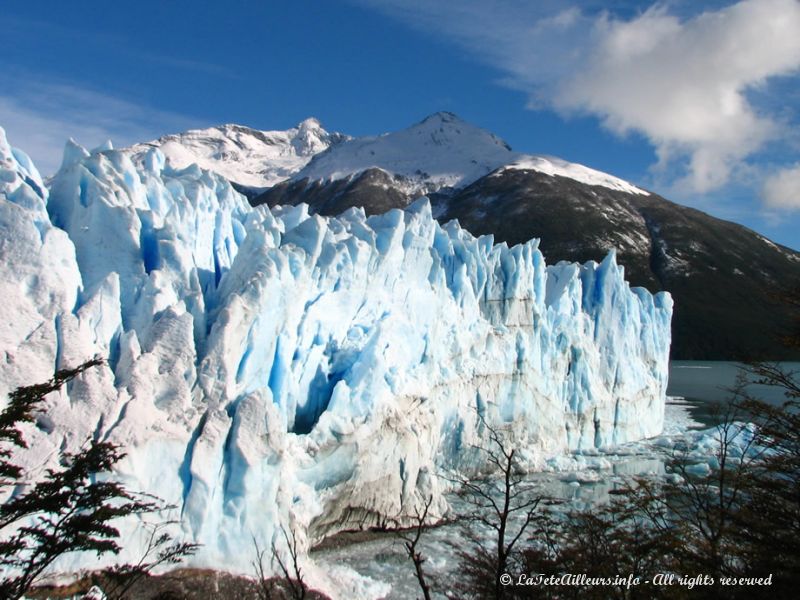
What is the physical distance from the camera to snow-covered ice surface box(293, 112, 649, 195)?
416 feet

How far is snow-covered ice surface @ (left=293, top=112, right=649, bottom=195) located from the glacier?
107044 mm

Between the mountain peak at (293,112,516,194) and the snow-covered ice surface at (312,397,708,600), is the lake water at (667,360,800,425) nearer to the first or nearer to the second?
the snow-covered ice surface at (312,397,708,600)

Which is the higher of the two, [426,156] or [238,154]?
[238,154]

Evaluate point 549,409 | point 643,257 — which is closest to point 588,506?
point 549,409

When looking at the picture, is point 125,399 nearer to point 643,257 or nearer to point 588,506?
point 588,506

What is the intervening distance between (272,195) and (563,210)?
65.8 metres

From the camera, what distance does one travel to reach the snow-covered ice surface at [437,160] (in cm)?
12669

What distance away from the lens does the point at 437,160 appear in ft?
466

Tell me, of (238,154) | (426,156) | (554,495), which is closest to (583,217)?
(426,156)

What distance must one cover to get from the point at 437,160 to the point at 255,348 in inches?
5275

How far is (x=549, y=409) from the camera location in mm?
23422

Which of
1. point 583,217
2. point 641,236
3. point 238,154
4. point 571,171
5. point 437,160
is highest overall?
point 238,154

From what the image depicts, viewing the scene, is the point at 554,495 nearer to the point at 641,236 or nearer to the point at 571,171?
the point at 641,236

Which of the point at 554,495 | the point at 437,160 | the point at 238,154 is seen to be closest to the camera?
the point at 554,495
